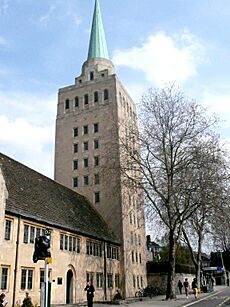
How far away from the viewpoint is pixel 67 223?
113 feet

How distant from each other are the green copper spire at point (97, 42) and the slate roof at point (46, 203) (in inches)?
1037

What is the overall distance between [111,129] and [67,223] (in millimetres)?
18310

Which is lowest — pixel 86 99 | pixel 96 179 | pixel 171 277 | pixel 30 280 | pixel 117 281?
pixel 117 281

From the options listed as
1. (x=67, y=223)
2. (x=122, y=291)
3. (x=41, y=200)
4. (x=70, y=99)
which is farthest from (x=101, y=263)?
(x=70, y=99)

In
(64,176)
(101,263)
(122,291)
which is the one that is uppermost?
(64,176)

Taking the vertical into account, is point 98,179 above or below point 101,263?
above

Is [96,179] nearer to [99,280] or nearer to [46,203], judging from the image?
[99,280]

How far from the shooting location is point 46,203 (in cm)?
3403

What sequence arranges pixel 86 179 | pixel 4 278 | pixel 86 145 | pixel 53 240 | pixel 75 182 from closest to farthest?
pixel 4 278 → pixel 53 240 → pixel 86 179 → pixel 75 182 → pixel 86 145

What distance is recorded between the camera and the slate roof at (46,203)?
29.3 metres

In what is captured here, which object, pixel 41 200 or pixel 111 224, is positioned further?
pixel 111 224

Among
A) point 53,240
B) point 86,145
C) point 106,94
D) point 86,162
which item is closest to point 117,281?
point 86,162

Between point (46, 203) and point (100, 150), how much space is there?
18.2 meters

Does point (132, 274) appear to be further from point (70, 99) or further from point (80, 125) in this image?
point (70, 99)
